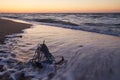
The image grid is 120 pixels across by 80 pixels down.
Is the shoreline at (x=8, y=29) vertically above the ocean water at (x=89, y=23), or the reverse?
the shoreline at (x=8, y=29)

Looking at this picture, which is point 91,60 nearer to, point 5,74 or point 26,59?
point 26,59

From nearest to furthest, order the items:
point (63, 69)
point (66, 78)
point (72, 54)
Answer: point (66, 78) < point (63, 69) < point (72, 54)

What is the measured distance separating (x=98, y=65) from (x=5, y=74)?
2.58 meters

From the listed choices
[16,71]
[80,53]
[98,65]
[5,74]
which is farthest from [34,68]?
[80,53]

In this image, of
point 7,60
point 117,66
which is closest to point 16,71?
point 7,60

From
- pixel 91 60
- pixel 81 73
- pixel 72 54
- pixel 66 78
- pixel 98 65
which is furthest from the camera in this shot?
pixel 72 54

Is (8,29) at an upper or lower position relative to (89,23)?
upper

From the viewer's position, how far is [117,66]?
5.16 metres

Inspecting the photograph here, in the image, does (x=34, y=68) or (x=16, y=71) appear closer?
(x=16, y=71)

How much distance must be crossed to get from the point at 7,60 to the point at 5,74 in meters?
1.21

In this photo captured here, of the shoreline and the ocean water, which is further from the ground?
the shoreline

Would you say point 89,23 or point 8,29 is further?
point 89,23

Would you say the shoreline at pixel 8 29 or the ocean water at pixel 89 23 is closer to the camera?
the shoreline at pixel 8 29

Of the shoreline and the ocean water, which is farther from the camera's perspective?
the ocean water
